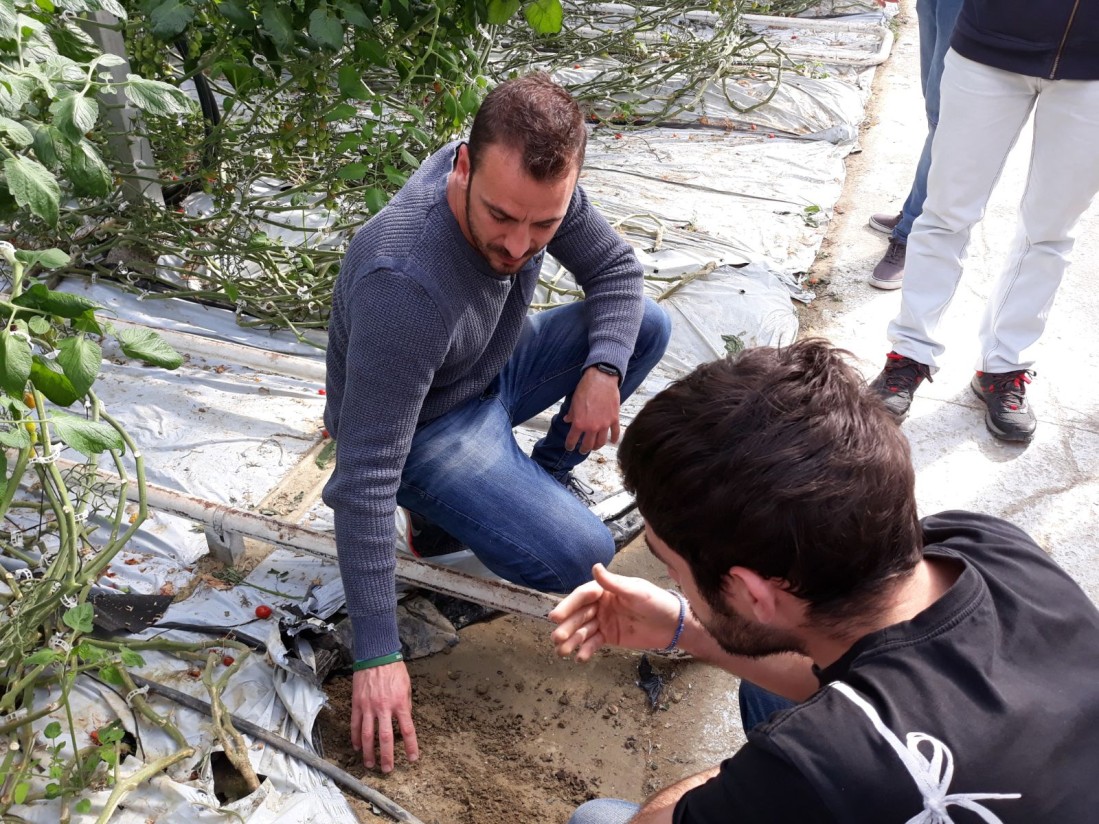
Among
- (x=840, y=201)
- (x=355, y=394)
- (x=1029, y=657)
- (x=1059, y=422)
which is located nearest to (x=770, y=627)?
(x=1029, y=657)

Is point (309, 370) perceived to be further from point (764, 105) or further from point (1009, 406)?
point (764, 105)

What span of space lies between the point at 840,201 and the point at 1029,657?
133 inches

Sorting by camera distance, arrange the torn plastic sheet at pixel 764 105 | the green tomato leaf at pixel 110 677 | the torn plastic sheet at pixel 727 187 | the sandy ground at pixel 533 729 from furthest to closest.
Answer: the torn plastic sheet at pixel 764 105
the torn plastic sheet at pixel 727 187
the sandy ground at pixel 533 729
the green tomato leaf at pixel 110 677

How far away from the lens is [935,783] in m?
0.88

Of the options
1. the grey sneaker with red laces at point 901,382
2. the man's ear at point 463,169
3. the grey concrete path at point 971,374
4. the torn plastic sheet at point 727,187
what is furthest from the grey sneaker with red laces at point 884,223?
the man's ear at point 463,169

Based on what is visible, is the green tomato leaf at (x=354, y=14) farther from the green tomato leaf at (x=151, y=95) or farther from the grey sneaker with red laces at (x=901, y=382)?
the grey sneaker with red laces at (x=901, y=382)

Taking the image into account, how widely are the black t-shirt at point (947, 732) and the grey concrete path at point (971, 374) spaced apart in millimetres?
A: 1488

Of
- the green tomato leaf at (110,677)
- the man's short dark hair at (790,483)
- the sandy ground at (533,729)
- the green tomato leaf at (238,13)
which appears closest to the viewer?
the man's short dark hair at (790,483)

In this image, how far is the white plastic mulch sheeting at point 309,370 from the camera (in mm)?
1726

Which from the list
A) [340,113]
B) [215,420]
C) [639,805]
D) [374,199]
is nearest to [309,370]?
[215,420]

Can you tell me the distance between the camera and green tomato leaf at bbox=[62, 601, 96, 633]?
5.07ft

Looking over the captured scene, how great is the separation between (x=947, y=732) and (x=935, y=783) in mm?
49

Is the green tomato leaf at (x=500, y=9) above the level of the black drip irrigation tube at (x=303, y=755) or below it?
above

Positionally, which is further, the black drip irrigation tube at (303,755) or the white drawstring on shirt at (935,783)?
the black drip irrigation tube at (303,755)
